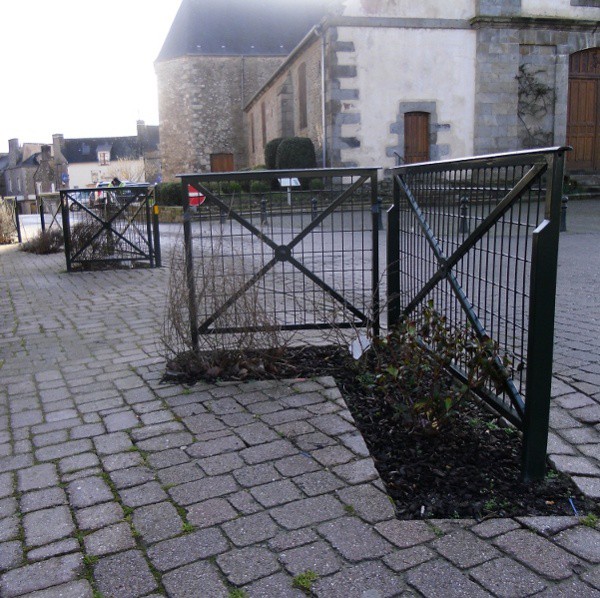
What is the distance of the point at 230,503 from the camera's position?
2777 millimetres

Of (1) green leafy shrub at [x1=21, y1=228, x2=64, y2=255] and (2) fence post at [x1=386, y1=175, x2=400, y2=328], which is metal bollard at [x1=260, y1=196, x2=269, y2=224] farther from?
(1) green leafy shrub at [x1=21, y1=228, x2=64, y2=255]

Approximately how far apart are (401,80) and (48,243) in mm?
13191

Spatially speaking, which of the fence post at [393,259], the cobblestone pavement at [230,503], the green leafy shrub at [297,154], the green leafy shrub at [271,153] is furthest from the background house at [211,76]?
the cobblestone pavement at [230,503]

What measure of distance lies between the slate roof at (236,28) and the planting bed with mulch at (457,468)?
38942 millimetres

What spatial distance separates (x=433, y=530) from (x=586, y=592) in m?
0.58

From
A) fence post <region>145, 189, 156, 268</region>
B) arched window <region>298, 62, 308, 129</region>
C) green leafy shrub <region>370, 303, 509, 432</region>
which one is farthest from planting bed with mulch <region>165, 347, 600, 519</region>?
arched window <region>298, 62, 308, 129</region>

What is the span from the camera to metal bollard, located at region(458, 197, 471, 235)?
11.6 feet

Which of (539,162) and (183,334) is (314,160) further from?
(539,162)

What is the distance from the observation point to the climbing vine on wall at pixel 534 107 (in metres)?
22.5

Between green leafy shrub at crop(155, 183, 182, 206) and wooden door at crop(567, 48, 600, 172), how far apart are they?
48.1 feet

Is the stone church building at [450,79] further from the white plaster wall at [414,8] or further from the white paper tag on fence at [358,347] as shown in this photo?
the white paper tag on fence at [358,347]

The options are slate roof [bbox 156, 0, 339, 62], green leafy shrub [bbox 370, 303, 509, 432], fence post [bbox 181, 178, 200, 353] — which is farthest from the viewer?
slate roof [bbox 156, 0, 339, 62]

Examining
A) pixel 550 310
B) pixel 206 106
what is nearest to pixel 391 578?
pixel 550 310

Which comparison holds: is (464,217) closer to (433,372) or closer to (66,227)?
(433,372)
